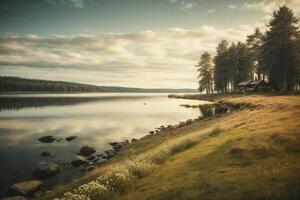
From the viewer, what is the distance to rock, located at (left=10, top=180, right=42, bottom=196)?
18.2m

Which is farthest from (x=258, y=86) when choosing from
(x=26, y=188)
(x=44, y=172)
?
(x=26, y=188)

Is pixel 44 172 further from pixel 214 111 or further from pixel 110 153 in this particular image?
pixel 214 111

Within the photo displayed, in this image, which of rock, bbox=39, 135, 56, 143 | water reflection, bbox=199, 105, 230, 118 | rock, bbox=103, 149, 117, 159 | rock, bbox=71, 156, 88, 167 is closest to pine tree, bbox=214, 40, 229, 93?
water reflection, bbox=199, 105, 230, 118

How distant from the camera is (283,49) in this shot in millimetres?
60594

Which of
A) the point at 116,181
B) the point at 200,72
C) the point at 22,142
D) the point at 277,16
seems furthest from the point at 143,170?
the point at 200,72

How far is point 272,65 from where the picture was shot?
204 feet

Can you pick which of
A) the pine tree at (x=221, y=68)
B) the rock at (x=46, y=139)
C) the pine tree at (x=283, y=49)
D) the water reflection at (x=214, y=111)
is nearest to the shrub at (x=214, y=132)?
the water reflection at (x=214, y=111)

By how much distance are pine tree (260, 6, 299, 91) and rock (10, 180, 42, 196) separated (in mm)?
57682

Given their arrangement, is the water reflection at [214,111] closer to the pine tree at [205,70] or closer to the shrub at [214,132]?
the shrub at [214,132]

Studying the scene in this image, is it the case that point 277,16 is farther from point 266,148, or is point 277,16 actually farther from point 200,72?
point 266,148

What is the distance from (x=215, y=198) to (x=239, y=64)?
91025 millimetres

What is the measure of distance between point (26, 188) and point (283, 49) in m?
62.8

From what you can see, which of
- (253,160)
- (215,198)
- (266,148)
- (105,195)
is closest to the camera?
(215,198)

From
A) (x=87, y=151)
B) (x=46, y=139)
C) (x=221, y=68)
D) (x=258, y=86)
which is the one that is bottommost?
(x=87, y=151)
